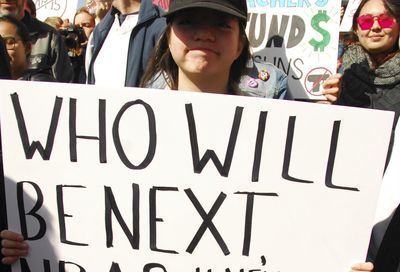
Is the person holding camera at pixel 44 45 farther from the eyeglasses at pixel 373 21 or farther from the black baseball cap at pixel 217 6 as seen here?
the black baseball cap at pixel 217 6

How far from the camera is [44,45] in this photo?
10.5 feet

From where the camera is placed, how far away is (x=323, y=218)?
115 centimetres

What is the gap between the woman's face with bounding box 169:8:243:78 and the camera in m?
1.26

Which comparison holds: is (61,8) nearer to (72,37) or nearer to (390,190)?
(72,37)

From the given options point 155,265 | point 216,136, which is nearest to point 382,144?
point 216,136

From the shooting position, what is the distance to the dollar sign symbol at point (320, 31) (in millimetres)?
2459

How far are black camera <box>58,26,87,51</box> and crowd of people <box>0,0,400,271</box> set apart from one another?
2.92ft

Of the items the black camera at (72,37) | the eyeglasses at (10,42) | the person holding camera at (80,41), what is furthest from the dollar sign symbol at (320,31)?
the black camera at (72,37)

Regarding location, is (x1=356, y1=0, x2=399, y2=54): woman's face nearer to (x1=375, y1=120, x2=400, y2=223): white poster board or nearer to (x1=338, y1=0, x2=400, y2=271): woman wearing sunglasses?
(x1=338, y1=0, x2=400, y2=271): woman wearing sunglasses

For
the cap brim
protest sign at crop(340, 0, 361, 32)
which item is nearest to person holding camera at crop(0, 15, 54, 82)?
the cap brim

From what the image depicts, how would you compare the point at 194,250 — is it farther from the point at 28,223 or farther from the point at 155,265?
the point at 28,223

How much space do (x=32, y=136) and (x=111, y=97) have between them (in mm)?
224

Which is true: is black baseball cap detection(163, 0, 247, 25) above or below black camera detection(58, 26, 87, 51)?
below

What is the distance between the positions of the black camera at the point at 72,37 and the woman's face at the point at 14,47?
152cm
